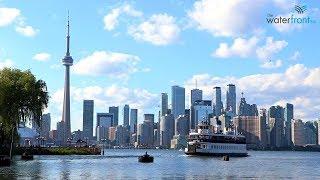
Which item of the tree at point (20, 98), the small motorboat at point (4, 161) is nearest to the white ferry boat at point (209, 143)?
the tree at point (20, 98)

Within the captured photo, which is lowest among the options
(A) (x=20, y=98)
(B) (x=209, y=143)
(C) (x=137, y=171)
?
(C) (x=137, y=171)

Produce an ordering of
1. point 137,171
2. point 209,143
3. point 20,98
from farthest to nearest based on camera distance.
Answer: point 209,143 < point 20,98 < point 137,171

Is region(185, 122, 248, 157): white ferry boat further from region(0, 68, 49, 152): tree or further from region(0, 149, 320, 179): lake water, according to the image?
region(0, 68, 49, 152): tree

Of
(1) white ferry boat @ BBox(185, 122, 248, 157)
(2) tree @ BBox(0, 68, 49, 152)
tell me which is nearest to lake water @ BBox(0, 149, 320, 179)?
(2) tree @ BBox(0, 68, 49, 152)

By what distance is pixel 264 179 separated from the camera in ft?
258

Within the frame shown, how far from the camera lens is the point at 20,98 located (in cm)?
10775

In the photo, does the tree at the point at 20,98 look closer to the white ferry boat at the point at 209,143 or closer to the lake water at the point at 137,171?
the lake water at the point at 137,171

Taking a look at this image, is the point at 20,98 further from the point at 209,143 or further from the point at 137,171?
the point at 209,143

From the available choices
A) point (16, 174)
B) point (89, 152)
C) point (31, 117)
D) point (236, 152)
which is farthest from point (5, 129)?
point (236, 152)

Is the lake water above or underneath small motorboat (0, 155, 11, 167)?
underneath

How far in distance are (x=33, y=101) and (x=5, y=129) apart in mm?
10303

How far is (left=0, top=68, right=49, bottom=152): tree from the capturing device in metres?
105

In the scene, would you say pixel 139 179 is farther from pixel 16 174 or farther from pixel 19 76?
pixel 19 76

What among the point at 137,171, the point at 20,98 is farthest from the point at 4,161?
the point at 137,171
